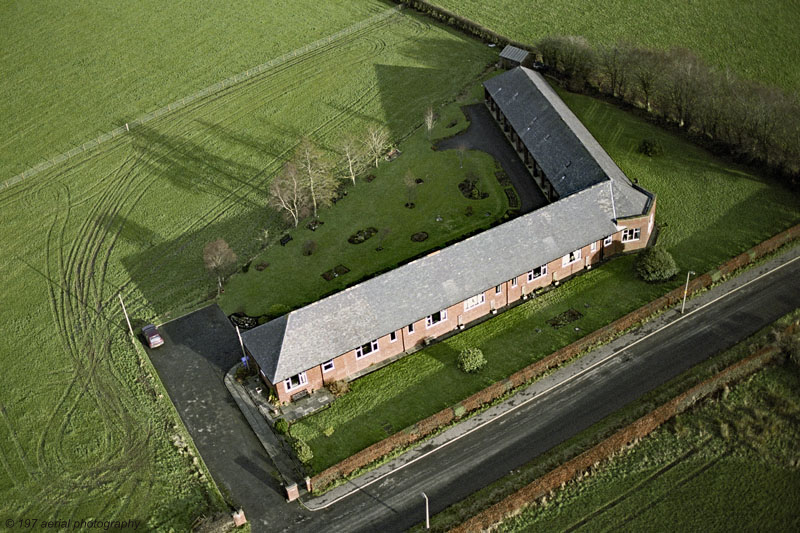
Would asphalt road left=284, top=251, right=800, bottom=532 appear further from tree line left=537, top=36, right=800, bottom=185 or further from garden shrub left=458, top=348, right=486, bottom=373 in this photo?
tree line left=537, top=36, right=800, bottom=185

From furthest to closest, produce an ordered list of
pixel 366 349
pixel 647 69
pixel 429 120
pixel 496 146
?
1. pixel 429 120
2. pixel 496 146
3. pixel 647 69
4. pixel 366 349

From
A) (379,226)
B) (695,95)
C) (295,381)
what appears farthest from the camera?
→ (695,95)

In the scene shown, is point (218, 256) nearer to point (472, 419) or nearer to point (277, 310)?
point (277, 310)

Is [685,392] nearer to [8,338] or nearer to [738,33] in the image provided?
[8,338]

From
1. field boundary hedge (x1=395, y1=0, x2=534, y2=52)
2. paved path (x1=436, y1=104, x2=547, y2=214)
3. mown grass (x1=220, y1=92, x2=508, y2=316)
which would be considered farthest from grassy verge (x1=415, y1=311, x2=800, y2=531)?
field boundary hedge (x1=395, y1=0, x2=534, y2=52)

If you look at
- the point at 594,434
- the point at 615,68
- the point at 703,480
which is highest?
Answer: the point at 615,68

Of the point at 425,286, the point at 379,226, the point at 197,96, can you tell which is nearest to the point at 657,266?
the point at 425,286
